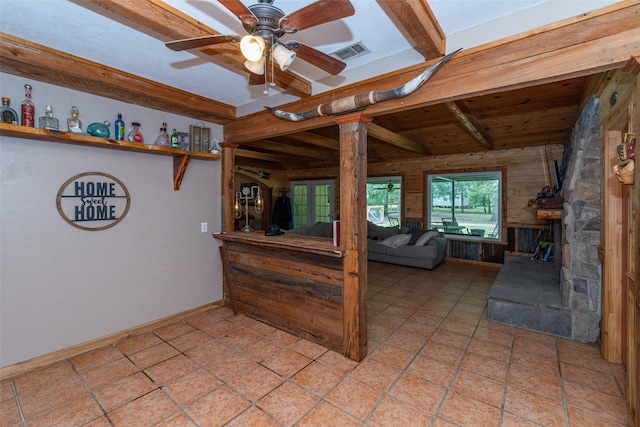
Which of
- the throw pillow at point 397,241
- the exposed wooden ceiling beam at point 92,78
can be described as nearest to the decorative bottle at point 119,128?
the exposed wooden ceiling beam at point 92,78

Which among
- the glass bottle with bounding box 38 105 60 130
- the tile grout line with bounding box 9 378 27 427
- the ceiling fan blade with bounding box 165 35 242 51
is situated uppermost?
the ceiling fan blade with bounding box 165 35 242 51

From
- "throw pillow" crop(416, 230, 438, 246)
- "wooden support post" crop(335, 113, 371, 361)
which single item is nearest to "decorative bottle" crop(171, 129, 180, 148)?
"wooden support post" crop(335, 113, 371, 361)

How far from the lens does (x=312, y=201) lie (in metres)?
8.51

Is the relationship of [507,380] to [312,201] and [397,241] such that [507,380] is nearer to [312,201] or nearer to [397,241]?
[397,241]

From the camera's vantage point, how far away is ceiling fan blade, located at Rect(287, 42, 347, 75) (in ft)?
4.95

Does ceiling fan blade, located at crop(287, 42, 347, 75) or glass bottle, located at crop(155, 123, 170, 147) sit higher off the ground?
ceiling fan blade, located at crop(287, 42, 347, 75)

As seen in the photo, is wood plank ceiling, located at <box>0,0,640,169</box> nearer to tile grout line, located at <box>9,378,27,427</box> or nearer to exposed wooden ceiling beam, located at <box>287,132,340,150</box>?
exposed wooden ceiling beam, located at <box>287,132,340,150</box>

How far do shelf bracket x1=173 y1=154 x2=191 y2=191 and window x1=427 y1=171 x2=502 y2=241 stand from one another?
205 inches

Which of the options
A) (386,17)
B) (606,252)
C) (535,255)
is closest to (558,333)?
(606,252)

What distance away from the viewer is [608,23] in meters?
1.46

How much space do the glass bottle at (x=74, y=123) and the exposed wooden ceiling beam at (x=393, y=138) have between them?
9.36ft

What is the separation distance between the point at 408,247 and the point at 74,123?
518 cm

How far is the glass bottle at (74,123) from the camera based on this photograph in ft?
7.64

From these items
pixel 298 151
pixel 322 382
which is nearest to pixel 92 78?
pixel 322 382
